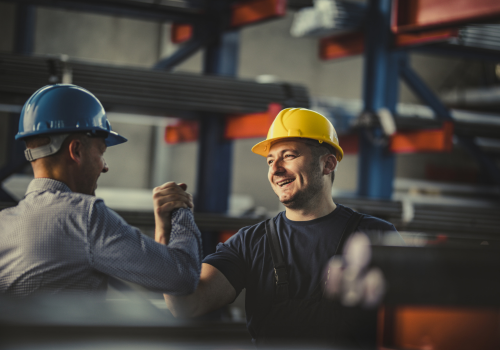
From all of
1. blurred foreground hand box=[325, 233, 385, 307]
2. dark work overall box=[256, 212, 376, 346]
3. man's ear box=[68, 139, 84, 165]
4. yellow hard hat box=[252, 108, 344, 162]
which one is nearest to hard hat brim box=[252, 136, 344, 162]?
yellow hard hat box=[252, 108, 344, 162]

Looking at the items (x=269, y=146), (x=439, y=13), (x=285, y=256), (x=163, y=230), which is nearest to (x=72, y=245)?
(x=163, y=230)

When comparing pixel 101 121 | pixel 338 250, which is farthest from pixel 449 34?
pixel 101 121

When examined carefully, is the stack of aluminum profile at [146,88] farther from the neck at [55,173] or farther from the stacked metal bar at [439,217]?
the neck at [55,173]

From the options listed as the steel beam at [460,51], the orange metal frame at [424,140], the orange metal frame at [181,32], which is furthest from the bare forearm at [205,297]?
the steel beam at [460,51]

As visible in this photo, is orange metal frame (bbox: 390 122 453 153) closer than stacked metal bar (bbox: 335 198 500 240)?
No

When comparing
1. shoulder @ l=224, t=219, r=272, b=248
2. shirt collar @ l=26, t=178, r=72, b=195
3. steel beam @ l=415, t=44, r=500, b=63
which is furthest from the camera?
steel beam @ l=415, t=44, r=500, b=63

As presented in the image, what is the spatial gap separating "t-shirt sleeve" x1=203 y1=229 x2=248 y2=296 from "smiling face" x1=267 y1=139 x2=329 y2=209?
0.25m

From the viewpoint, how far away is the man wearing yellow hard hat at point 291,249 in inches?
78.3

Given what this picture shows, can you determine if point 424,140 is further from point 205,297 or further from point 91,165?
point 91,165

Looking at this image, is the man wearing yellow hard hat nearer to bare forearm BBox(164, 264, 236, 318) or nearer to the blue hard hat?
bare forearm BBox(164, 264, 236, 318)

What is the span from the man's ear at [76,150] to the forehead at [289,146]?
0.89m

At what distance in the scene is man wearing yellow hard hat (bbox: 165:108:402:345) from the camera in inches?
78.3

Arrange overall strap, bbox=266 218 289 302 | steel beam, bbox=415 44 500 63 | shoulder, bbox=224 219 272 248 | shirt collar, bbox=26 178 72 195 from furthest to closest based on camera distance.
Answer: steel beam, bbox=415 44 500 63
shoulder, bbox=224 219 272 248
overall strap, bbox=266 218 289 302
shirt collar, bbox=26 178 72 195

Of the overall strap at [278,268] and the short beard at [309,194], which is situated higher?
the short beard at [309,194]
